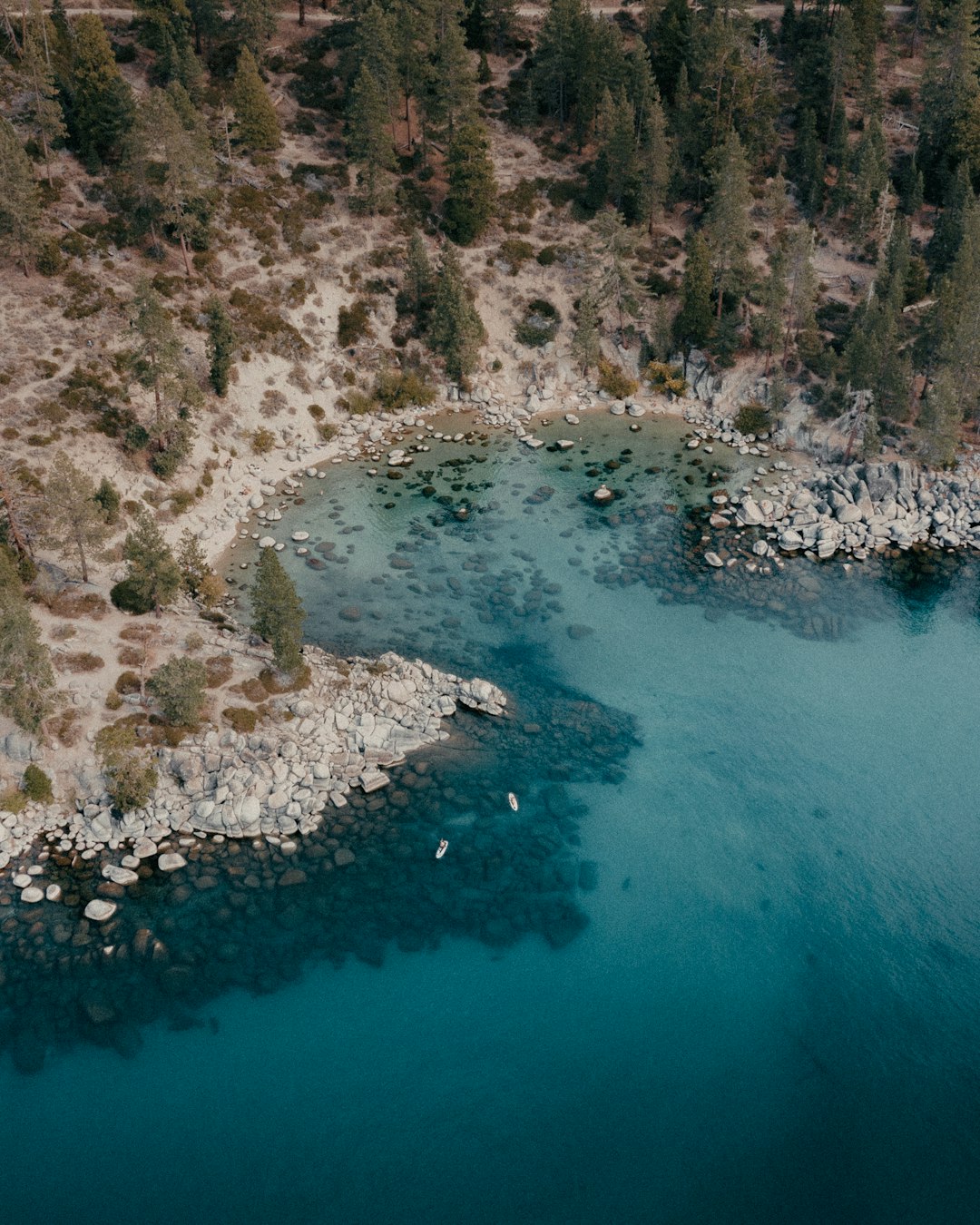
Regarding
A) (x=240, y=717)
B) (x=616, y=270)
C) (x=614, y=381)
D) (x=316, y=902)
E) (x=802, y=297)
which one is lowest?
(x=316, y=902)

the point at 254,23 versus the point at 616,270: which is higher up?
the point at 254,23

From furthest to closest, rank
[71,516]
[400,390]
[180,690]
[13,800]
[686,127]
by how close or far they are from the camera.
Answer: [686,127] < [400,390] < [71,516] < [180,690] < [13,800]

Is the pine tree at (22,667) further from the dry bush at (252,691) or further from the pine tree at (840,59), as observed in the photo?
the pine tree at (840,59)

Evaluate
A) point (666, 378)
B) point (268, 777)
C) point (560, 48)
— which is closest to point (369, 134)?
point (560, 48)

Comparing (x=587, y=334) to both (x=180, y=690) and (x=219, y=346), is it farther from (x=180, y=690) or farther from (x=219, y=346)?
(x=180, y=690)

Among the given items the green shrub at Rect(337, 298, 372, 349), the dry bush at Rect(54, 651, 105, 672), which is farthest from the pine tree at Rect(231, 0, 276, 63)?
the dry bush at Rect(54, 651, 105, 672)

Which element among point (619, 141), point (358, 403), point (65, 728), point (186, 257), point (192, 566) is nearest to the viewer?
point (65, 728)

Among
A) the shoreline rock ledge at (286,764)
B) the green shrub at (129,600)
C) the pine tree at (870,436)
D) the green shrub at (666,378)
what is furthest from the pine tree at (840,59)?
the green shrub at (129,600)
